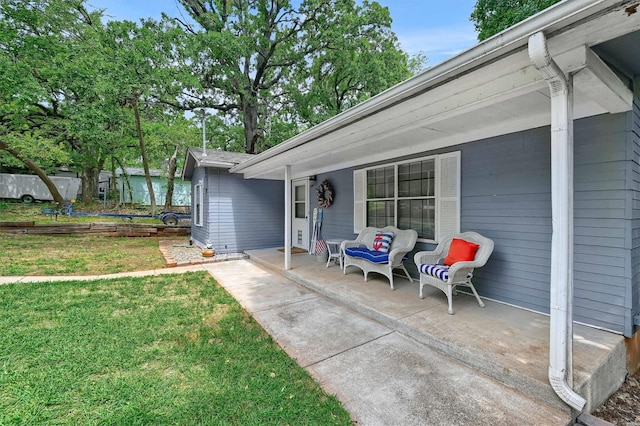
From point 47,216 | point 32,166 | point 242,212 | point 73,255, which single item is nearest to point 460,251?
point 242,212

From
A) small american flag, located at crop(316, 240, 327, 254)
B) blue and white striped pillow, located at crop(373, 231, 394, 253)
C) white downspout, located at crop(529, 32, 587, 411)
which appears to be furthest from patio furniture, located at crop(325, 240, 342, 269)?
white downspout, located at crop(529, 32, 587, 411)

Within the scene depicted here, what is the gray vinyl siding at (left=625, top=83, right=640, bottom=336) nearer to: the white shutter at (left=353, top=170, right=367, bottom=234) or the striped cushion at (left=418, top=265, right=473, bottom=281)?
the striped cushion at (left=418, top=265, right=473, bottom=281)

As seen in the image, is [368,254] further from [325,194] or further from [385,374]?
[325,194]

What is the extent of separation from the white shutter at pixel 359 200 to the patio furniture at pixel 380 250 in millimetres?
334

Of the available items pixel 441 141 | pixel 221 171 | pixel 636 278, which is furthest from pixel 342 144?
pixel 221 171

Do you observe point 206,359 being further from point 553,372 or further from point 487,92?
point 487,92

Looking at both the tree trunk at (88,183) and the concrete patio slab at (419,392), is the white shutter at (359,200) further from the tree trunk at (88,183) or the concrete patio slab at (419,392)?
the tree trunk at (88,183)

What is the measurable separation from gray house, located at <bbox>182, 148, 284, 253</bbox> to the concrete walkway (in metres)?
4.03

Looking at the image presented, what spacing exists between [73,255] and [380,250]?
741 cm

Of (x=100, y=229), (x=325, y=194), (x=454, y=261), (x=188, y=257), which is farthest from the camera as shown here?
(x=100, y=229)

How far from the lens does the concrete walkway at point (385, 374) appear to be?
181 centimetres

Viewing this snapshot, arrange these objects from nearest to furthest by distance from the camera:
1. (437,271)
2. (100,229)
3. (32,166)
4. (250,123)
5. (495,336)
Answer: (495,336) < (437,271) < (100,229) < (32,166) < (250,123)

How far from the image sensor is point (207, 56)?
12.7 meters

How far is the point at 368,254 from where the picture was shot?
14.5 feet
